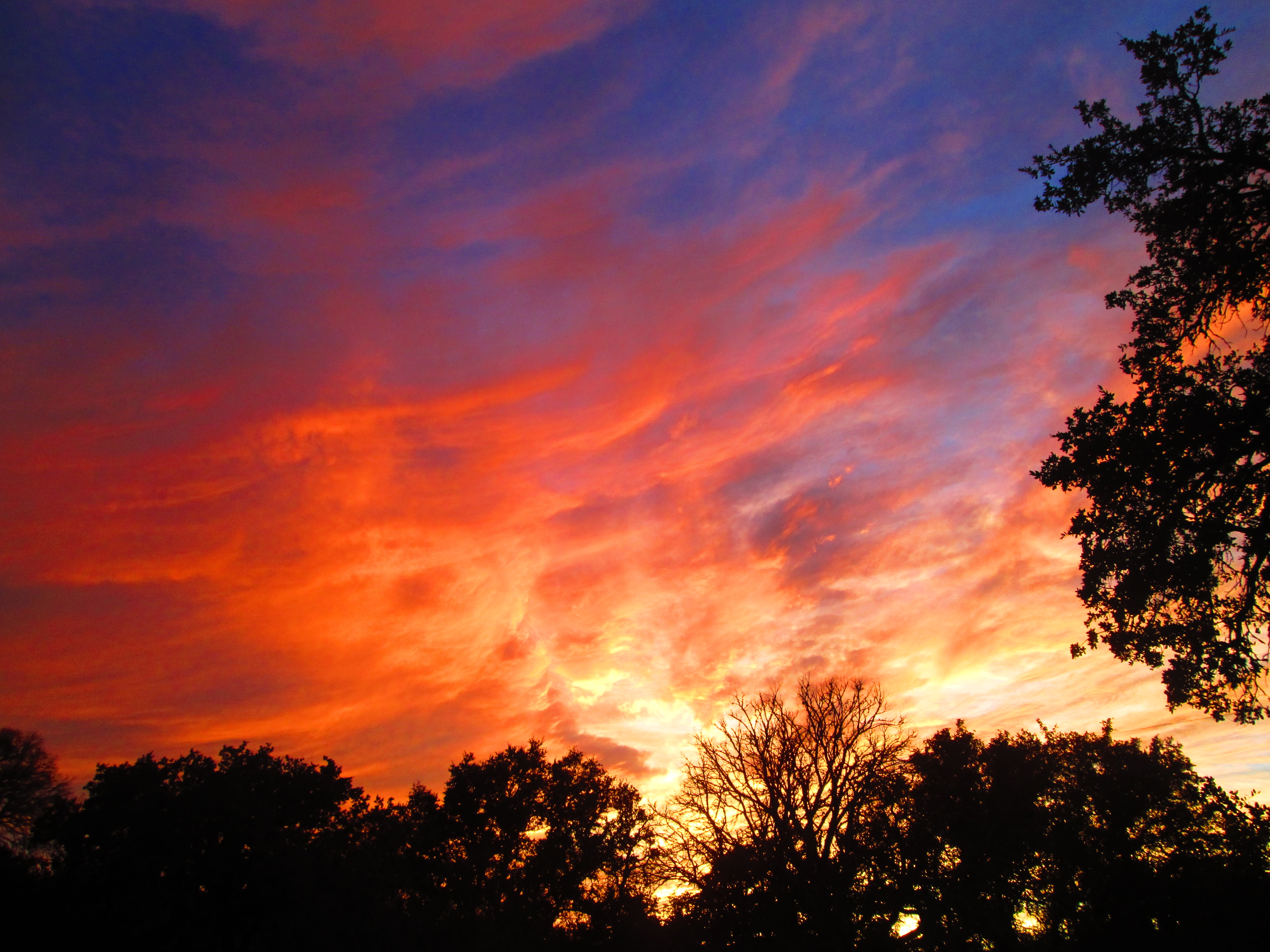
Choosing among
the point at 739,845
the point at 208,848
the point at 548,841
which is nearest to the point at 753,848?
the point at 739,845

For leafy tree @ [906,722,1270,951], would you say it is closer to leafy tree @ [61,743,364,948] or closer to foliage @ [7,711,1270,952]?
foliage @ [7,711,1270,952]

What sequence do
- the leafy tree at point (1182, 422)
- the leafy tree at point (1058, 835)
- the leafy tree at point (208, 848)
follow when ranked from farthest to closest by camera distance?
the leafy tree at point (1058, 835)
the leafy tree at point (208, 848)
the leafy tree at point (1182, 422)

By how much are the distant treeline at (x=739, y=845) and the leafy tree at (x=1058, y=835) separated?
119 mm

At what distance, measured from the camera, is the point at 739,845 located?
32125 mm

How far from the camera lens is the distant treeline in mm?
23922

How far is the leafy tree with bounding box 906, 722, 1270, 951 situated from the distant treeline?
0.39ft

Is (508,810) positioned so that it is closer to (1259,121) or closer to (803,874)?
(803,874)

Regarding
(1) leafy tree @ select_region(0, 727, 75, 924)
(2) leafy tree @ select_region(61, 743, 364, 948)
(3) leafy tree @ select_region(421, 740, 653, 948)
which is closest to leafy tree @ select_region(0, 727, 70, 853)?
(1) leafy tree @ select_region(0, 727, 75, 924)

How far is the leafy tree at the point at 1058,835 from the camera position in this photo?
31.1 metres

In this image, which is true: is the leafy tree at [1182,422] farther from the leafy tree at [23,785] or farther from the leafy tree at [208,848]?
the leafy tree at [23,785]

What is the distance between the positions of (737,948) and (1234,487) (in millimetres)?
32572

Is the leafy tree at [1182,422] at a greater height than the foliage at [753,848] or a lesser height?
greater

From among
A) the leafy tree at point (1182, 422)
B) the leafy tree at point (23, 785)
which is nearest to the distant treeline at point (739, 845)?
the leafy tree at point (23, 785)

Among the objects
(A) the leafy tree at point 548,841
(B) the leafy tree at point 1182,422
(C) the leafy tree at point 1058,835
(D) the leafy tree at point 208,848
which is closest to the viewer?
(B) the leafy tree at point 1182,422
